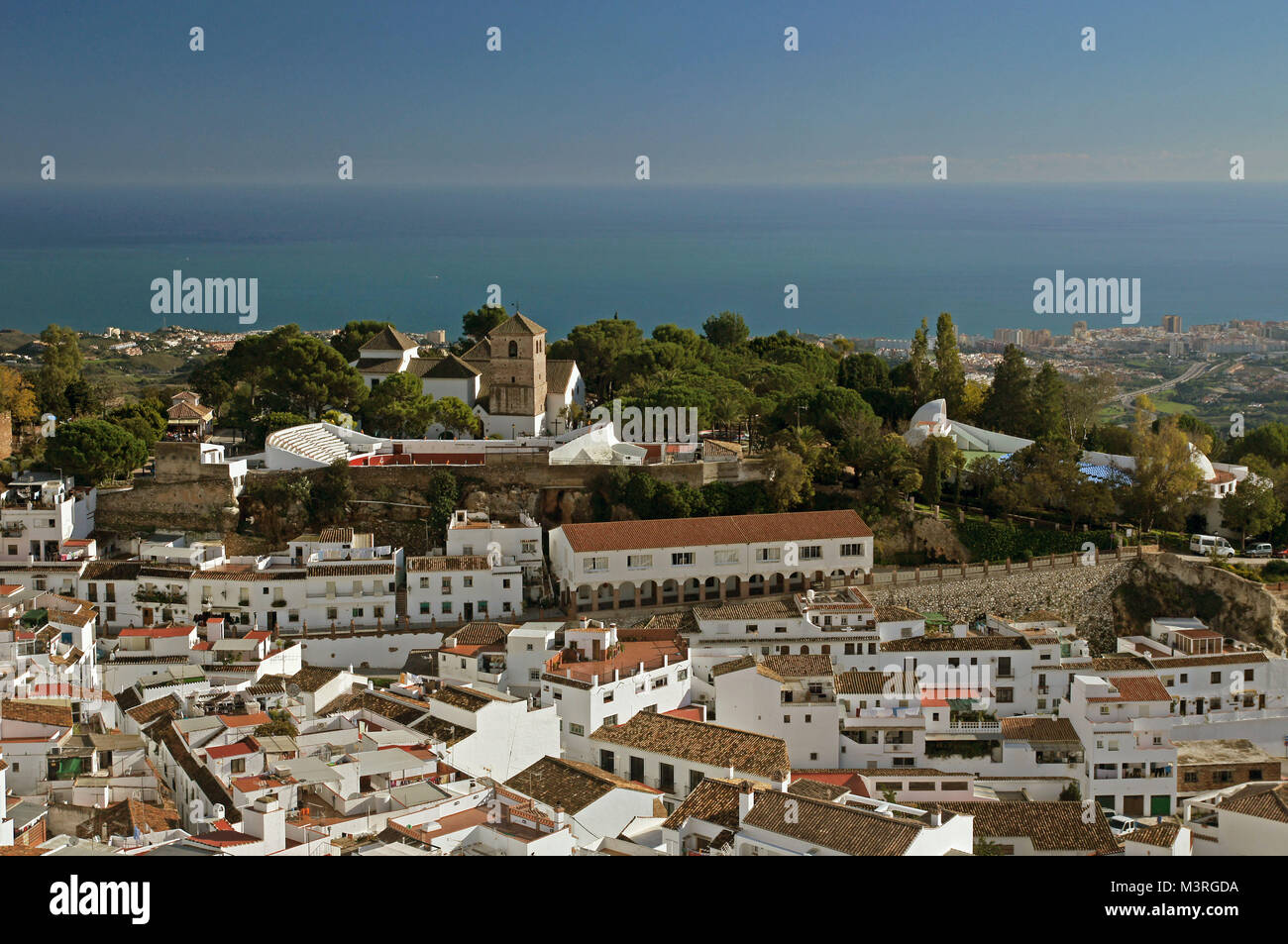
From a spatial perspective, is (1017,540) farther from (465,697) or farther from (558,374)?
(465,697)

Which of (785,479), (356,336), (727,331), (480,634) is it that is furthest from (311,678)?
(727,331)

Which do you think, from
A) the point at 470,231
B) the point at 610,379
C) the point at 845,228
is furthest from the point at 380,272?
the point at 610,379

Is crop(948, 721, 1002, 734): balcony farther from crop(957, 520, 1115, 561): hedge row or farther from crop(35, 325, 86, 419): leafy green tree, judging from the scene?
crop(35, 325, 86, 419): leafy green tree

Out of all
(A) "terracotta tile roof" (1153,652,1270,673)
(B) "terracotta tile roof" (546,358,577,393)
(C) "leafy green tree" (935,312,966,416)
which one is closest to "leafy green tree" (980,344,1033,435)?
(C) "leafy green tree" (935,312,966,416)

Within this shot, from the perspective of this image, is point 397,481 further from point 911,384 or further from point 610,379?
point 911,384

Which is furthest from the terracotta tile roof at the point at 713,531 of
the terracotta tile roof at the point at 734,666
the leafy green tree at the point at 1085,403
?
the leafy green tree at the point at 1085,403

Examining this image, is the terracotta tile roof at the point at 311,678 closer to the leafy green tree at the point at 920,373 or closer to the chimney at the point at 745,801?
the chimney at the point at 745,801
